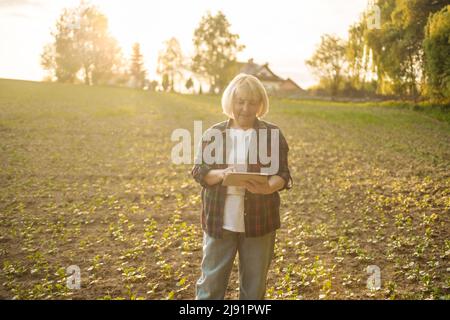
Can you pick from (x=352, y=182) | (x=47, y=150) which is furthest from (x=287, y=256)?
(x=47, y=150)

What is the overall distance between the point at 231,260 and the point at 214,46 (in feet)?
213

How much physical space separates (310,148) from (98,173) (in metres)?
8.46

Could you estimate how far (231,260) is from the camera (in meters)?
3.47

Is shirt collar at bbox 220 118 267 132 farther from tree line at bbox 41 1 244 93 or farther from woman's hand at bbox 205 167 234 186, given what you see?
tree line at bbox 41 1 244 93

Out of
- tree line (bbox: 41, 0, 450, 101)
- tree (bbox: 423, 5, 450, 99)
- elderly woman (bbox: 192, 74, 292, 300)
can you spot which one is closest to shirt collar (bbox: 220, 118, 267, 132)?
elderly woman (bbox: 192, 74, 292, 300)

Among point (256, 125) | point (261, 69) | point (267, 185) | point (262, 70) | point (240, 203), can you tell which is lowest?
point (240, 203)

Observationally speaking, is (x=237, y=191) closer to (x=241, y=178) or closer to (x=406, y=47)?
(x=241, y=178)

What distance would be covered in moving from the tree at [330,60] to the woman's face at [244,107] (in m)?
54.9

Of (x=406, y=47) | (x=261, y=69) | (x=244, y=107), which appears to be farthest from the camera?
(x=261, y=69)

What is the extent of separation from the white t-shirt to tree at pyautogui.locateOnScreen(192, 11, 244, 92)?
62.2 m

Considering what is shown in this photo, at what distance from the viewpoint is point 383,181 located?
11.0 metres

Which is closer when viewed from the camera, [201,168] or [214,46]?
[201,168]

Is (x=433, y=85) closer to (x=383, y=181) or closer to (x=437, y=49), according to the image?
(x=437, y=49)

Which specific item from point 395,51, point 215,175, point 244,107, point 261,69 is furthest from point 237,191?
point 261,69
